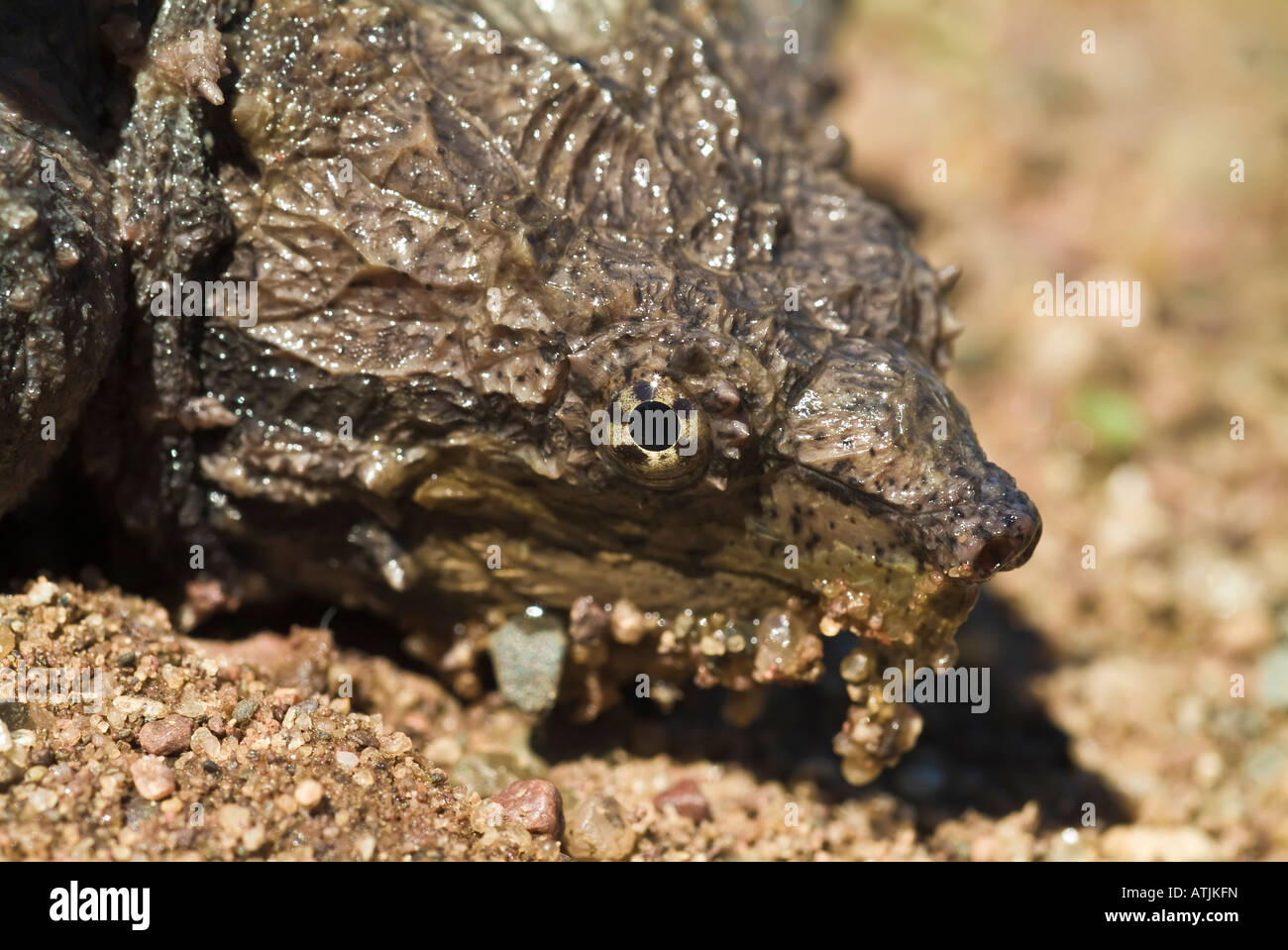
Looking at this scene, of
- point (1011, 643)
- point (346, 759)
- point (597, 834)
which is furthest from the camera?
point (1011, 643)

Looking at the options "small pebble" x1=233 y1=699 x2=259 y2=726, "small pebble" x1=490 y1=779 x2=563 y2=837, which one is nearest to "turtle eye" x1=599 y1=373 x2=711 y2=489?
"small pebble" x1=490 y1=779 x2=563 y2=837

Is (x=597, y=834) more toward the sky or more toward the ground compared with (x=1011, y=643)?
more toward the ground

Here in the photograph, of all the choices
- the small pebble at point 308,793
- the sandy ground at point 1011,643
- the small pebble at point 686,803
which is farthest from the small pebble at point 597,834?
the small pebble at point 308,793

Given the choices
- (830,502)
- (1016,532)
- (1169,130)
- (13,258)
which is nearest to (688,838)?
(830,502)

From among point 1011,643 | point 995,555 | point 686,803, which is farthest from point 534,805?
point 1011,643

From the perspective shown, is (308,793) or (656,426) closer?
(308,793)

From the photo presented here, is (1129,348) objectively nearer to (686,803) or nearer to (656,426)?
(686,803)

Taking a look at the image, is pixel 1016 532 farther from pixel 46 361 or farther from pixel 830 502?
pixel 46 361
